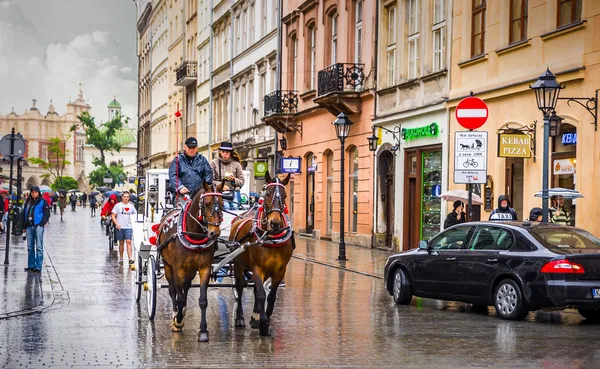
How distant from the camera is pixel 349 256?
30906 millimetres

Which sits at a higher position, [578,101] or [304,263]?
[578,101]

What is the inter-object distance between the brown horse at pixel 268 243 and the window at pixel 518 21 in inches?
524

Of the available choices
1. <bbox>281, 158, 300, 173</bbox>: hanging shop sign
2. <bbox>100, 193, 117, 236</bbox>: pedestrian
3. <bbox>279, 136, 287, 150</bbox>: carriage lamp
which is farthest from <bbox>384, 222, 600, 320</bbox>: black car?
<bbox>279, 136, 287, 150</bbox>: carriage lamp

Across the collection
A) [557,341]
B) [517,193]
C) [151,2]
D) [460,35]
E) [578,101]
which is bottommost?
[557,341]

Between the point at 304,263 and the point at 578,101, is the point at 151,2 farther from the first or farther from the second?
the point at 578,101

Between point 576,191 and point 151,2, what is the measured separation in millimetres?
79898

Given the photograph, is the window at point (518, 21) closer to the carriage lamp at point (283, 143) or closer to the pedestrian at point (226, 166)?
the pedestrian at point (226, 166)

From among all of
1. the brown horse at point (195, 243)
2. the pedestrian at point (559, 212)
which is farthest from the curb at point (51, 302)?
the pedestrian at point (559, 212)

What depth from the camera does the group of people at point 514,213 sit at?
20969 mm

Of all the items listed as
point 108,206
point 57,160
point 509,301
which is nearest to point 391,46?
point 108,206

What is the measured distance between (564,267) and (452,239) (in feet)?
8.54

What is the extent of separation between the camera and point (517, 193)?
25016 mm

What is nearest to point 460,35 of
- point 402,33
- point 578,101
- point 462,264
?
point 402,33

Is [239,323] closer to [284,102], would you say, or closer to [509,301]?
[509,301]
